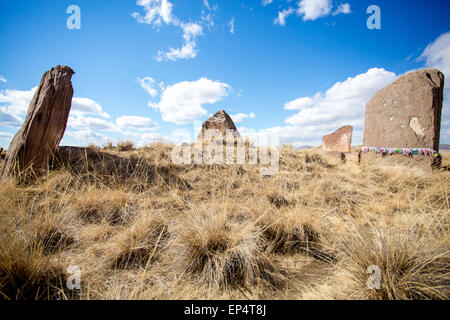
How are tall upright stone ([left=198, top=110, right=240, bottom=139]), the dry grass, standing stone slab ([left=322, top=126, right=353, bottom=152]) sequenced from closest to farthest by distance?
the dry grass, standing stone slab ([left=322, top=126, right=353, bottom=152]), tall upright stone ([left=198, top=110, right=240, bottom=139])

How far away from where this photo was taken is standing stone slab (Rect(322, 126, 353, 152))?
6086mm

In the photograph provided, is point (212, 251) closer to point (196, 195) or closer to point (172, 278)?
point (172, 278)

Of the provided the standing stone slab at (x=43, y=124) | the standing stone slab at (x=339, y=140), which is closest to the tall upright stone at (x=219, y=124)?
the standing stone slab at (x=339, y=140)

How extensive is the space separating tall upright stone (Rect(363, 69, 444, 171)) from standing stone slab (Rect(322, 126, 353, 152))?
879 mm

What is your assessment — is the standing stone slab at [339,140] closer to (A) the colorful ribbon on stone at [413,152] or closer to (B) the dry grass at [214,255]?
(A) the colorful ribbon on stone at [413,152]

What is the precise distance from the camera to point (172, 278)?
135 cm

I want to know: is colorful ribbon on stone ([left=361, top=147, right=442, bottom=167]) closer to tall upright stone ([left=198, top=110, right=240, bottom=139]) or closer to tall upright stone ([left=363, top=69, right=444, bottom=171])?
tall upright stone ([left=363, top=69, right=444, bottom=171])

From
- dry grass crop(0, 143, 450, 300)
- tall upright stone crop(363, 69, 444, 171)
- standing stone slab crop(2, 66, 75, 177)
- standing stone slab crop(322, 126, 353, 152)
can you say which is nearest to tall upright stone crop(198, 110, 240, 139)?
standing stone slab crop(322, 126, 353, 152)

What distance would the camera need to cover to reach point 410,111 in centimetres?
458

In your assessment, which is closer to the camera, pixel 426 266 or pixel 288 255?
pixel 426 266

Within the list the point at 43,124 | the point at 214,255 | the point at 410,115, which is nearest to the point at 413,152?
the point at 410,115
